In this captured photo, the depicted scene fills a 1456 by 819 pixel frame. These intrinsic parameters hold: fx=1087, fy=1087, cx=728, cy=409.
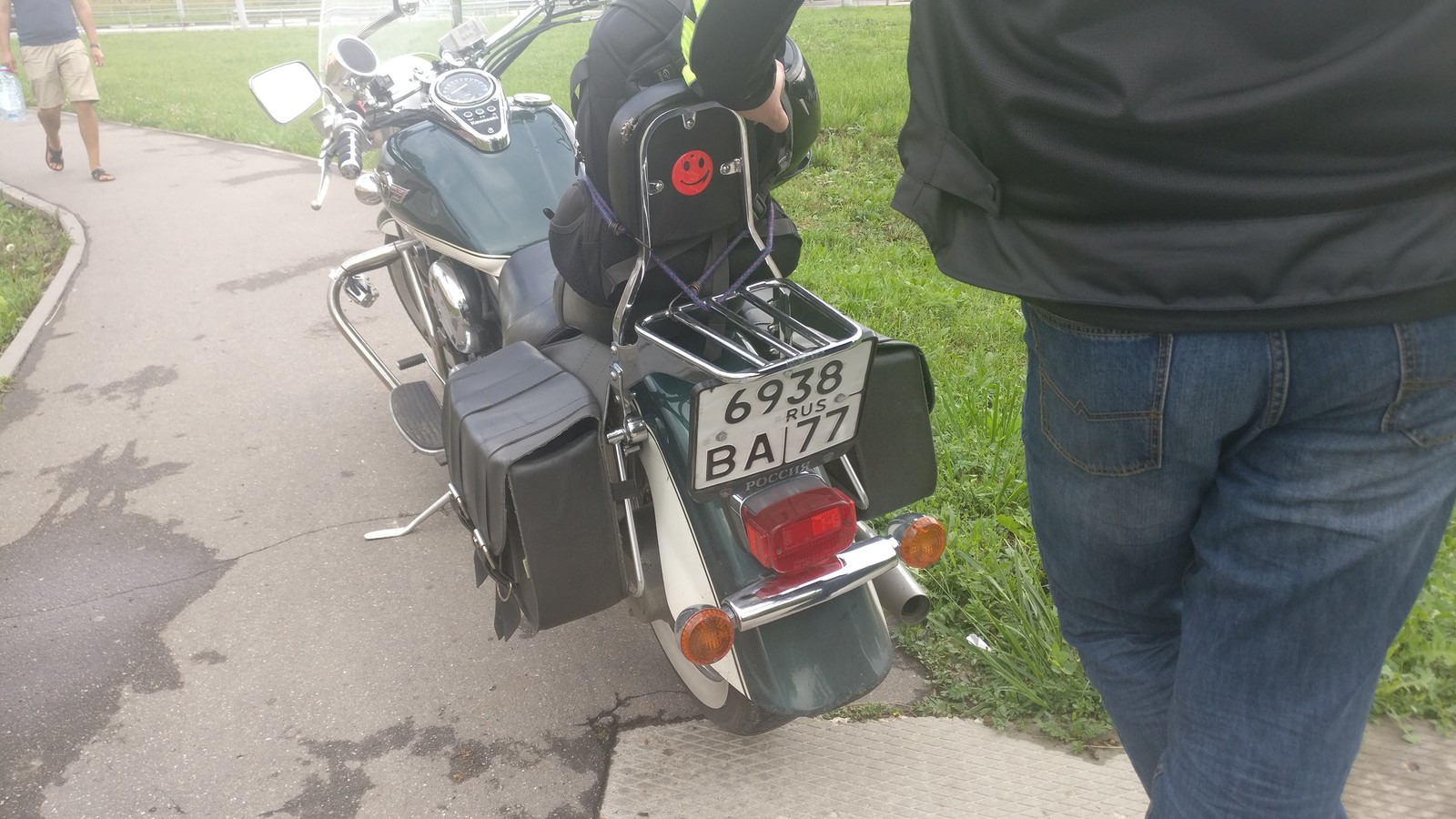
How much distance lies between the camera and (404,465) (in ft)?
12.5

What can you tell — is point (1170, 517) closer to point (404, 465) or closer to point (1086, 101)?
point (1086, 101)

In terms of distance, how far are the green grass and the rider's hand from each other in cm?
422

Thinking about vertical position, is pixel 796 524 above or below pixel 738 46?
below

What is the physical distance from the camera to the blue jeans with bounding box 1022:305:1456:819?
1.10 metres

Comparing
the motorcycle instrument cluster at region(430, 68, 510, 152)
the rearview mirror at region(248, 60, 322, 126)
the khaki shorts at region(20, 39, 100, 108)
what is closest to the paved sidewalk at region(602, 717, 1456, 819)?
the motorcycle instrument cluster at region(430, 68, 510, 152)

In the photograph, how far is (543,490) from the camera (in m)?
1.97

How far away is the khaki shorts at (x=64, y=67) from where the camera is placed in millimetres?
7949

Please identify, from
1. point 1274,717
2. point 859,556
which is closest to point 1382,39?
point 1274,717

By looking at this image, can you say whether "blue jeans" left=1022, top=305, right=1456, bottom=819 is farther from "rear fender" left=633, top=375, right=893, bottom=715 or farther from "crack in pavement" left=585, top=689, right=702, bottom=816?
"crack in pavement" left=585, top=689, right=702, bottom=816

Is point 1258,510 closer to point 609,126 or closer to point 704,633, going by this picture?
point 704,633

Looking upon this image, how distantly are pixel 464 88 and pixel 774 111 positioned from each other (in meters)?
1.71

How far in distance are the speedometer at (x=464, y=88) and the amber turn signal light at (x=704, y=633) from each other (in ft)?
Result: 6.10

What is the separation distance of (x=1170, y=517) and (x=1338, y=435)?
0.21 metres

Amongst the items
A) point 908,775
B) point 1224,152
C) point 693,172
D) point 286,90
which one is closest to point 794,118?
point 693,172
